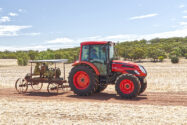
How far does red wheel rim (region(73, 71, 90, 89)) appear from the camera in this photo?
11344 millimetres

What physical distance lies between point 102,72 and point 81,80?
1.09 meters

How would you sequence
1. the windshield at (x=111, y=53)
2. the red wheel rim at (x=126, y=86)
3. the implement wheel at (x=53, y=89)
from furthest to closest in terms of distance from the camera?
the implement wheel at (x=53, y=89) → the windshield at (x=111, y=53) → the red wheel rim at (x=126, y=86)

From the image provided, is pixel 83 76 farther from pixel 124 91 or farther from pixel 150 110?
pixel 150 110

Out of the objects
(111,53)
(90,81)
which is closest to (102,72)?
(90,81)

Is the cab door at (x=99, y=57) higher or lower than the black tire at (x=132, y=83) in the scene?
higher

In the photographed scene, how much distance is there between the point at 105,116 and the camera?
7477 mm

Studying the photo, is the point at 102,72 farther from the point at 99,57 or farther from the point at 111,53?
the point at 111,53

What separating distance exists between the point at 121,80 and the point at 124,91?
19.8 inches

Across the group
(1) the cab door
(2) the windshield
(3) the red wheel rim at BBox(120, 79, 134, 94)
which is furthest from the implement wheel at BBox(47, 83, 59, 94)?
(3) the red wheel rim at BBox(120, 79, 134, 94)

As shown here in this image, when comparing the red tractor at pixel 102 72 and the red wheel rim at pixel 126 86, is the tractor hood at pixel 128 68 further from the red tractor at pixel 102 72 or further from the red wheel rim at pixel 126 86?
the red wheel rim at pixel 126 86

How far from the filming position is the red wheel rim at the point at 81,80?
37.2 feet

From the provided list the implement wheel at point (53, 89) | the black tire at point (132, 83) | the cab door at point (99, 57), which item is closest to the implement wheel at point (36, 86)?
the implement wheel at point (53, 89)

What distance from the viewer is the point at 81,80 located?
11.4 m

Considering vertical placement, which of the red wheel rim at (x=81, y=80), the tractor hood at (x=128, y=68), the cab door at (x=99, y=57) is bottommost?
the red wheel rim at (x=81, y=80)
